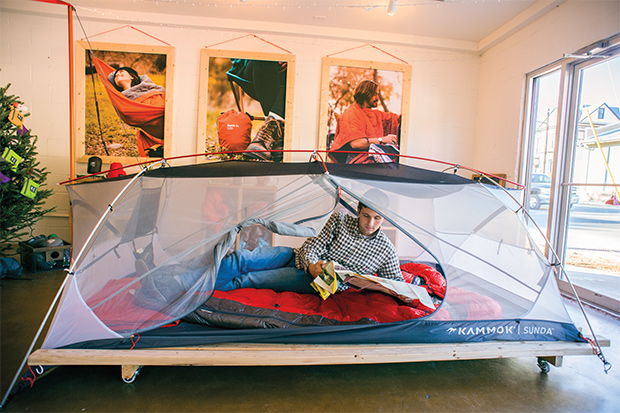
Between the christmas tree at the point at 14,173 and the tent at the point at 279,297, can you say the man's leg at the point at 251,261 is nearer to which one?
the tent at the point at 279,297

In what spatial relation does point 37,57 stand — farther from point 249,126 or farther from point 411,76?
point 411,76

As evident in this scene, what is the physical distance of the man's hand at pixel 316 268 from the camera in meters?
1.93

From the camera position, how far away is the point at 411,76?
13.2ft

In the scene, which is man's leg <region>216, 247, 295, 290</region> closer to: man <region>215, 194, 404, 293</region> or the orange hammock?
man <region>215, 194, 404, 293</region>

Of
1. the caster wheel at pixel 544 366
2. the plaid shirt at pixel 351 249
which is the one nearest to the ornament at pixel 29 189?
the plaid shirt at pixel 351 249

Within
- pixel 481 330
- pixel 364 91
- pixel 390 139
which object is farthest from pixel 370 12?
pixel 481 330

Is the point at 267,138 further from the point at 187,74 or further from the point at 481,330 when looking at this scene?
the point at 481,330

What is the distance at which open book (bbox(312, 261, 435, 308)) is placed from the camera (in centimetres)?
170

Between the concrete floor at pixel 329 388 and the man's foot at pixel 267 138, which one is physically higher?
the man's foot at pixel 267 138

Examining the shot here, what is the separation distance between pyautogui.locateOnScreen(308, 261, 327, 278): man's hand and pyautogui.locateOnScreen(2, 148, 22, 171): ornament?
2447 millimetres

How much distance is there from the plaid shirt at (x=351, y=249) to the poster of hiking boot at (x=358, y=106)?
195 cm

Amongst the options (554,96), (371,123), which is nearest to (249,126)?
(371,123)

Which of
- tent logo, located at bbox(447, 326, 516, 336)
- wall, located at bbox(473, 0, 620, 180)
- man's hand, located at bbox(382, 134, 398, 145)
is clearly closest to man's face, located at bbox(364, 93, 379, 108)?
man's hand, located at bbox(382, 134, 398, 145)

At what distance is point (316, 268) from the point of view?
1.95 meters
